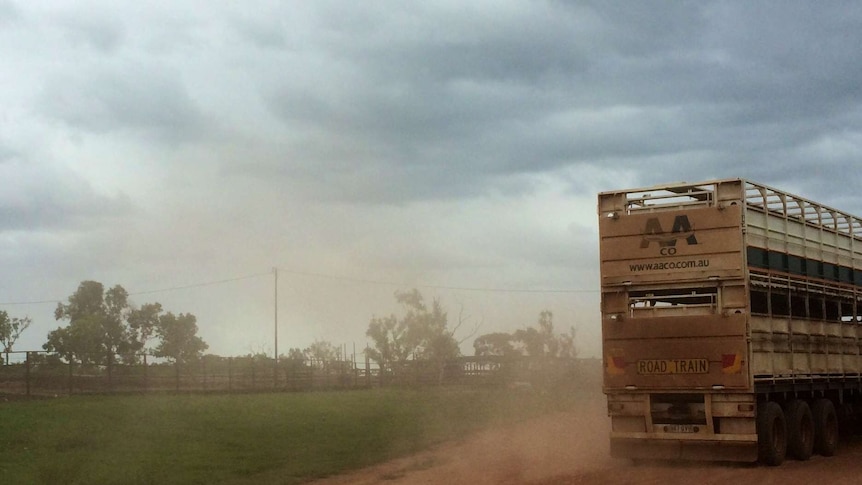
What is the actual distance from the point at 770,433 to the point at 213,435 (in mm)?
12077

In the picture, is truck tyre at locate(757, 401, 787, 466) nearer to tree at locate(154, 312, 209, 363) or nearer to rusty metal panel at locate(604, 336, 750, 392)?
rusty metal panel at locate(604, 336, 750, 392)

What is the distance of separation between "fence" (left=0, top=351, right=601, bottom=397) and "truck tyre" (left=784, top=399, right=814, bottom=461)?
23.3m

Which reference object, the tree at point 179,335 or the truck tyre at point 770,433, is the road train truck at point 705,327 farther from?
the tree at point 179,335

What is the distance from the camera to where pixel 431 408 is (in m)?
31.4

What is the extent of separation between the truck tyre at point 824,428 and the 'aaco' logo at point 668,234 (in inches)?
184

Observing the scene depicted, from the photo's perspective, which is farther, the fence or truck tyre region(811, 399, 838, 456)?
the fence

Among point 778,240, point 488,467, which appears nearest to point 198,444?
point 488,467

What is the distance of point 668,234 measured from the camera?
1620cm

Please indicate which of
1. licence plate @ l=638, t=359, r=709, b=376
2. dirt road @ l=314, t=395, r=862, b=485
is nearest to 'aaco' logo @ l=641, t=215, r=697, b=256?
licence plate @ l=638, t=359, r=709, b=376

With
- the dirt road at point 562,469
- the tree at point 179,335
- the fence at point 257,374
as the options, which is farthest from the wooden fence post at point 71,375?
the tree at point 179,335

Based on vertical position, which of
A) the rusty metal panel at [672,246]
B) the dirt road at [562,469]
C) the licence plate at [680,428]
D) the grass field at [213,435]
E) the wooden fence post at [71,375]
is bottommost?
the dirt road at [562,469]

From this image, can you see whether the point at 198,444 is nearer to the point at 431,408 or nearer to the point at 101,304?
the point at 431,408

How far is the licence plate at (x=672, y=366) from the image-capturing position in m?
15.6

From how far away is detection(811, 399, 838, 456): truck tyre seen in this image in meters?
17.8
